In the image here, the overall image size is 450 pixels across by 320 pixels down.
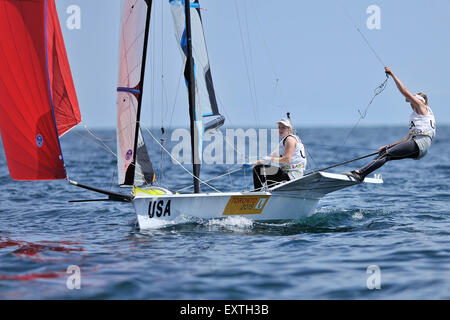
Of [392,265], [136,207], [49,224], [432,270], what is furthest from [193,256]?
[49,224]

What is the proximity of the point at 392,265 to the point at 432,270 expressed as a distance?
1.55 ft

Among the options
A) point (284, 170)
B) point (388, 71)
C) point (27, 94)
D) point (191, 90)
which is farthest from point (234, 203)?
point (27, 94)

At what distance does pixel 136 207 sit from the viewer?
27.6 feet

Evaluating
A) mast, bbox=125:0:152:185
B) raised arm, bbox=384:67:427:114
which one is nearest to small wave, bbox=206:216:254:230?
mast, bbox=125:0:152:185

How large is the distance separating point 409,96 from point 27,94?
5.75 metres

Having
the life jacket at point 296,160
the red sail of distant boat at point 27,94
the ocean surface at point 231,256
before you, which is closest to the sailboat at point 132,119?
the red sail of distant boat at point 27,94

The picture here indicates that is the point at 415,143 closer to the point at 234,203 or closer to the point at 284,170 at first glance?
the point at 284,170

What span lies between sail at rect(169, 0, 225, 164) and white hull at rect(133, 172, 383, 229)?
3.73ft

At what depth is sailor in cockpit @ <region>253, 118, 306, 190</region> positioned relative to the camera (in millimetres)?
9273

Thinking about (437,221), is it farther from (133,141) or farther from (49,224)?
(49,224)

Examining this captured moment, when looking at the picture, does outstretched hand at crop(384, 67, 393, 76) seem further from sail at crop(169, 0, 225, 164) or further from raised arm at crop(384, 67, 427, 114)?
sail at crop(169, 0, 225, 164)

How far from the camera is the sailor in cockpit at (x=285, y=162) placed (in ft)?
30.4

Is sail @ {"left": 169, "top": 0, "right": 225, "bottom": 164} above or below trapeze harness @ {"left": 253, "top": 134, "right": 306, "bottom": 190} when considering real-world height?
above
